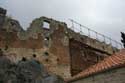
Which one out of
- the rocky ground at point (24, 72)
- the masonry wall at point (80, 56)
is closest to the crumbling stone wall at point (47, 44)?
the masonry wall at point (80, 56)

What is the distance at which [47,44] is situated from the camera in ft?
83.1

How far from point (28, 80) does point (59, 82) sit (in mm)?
2758

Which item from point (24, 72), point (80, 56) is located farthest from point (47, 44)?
point (24, 72)

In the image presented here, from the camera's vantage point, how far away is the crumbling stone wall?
24.1m

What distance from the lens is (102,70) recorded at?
14.6 meters

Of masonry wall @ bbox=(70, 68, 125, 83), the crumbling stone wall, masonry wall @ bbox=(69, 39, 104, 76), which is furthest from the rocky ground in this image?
masonry wall @ bbox=(70, 68, 125, 83)

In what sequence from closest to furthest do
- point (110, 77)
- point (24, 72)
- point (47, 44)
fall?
point (110, 77)
point (24, 72)
point (47, 44)

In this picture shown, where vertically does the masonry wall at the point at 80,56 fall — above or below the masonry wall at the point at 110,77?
above

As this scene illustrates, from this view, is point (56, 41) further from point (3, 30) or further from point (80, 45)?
point (3, 30)

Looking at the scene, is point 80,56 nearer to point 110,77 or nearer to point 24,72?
point 24,72

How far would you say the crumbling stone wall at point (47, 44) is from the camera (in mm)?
24125

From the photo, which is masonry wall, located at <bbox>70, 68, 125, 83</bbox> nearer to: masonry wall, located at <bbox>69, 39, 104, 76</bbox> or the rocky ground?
the rocky ground

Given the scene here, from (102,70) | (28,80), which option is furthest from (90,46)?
(102,70)

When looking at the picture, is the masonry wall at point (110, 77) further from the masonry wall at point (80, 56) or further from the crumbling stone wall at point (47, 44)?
the masonry wall at point (80, 56)
